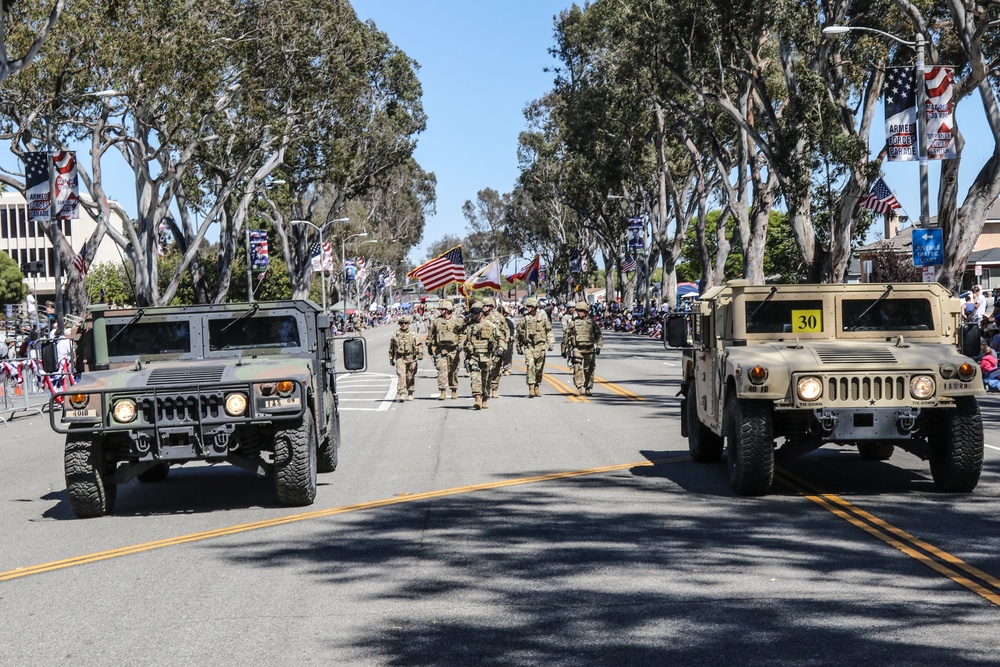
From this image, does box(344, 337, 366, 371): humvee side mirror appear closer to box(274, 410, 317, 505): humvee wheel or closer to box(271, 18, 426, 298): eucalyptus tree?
box(274, 410, 317, 505): humvee wheel

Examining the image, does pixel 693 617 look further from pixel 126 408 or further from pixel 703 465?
pixel 703 465

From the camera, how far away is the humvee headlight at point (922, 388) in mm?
10484

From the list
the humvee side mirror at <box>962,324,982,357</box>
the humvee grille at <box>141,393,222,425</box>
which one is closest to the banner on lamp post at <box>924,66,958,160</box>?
the humvee side mirror at <box>962,324,982,357</box>

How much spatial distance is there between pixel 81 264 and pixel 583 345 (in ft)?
57.3

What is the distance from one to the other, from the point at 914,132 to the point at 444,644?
86.0 ft

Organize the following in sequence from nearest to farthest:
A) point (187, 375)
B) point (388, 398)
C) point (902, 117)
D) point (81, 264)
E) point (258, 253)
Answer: point (187, 375) → point (388, 398) → point (902, 117) → point (81, 264) → point (258, 253)

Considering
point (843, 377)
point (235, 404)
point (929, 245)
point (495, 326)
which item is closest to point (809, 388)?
point (843, 377)

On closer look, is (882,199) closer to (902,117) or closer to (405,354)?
(902,117)

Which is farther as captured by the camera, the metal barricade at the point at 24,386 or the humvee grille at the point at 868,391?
the metal barricade at the point at 24,386

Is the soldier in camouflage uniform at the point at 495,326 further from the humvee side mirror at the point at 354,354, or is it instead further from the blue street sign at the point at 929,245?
the blue street sign at the point at 929,245

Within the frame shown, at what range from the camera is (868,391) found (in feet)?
Answer: 34.6

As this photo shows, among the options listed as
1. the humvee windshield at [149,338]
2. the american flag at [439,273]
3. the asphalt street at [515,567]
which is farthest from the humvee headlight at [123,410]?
the american flag at [439,273]

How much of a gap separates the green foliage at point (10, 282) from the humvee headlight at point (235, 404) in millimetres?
102385

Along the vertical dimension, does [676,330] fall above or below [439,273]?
below
